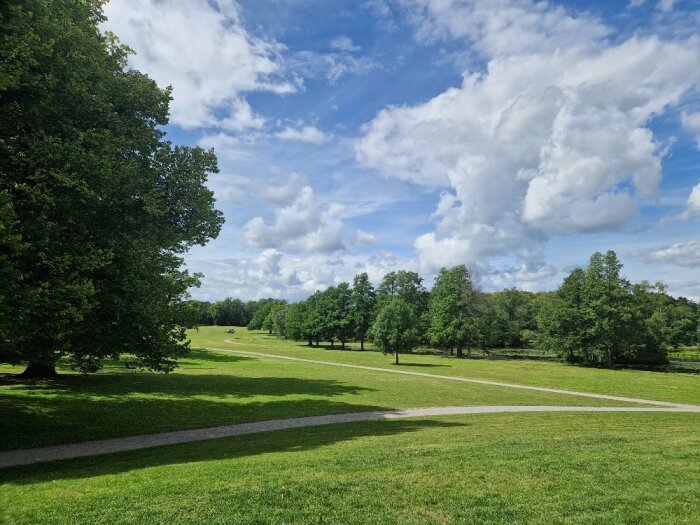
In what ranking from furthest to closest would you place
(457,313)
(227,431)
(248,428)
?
(457,313) < (248,428) < (227,431)

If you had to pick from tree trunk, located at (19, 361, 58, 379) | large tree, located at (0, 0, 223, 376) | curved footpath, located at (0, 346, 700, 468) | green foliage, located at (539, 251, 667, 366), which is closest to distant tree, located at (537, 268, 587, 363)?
green foliage, located at (539, 251, 667, 366)

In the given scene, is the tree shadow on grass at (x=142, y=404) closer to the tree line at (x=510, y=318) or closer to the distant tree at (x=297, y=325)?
the tree line at (x=510, y=318)

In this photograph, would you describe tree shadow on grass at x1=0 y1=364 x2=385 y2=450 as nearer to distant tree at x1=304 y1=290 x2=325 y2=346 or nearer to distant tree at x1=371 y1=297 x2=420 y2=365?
distant tree at x1=371 y1=297 x2=420 y2=365

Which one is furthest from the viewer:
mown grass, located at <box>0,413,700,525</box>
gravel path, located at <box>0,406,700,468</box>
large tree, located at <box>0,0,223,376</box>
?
gravel path, located at <box>0,406,700,468</box>

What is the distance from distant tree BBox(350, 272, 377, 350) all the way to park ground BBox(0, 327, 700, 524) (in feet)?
207

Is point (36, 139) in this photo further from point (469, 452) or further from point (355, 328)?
point (355, 328)

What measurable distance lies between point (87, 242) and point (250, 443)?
8.53m

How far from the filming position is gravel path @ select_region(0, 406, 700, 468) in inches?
516

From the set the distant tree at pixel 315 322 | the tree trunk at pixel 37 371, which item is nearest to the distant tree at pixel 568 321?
the distant tree at pixel 315 322

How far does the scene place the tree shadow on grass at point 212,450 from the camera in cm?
1075

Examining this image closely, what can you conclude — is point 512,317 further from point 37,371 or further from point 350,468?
point 350,468

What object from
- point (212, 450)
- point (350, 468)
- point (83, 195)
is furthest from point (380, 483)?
point (83, 195)

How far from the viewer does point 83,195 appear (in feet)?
43.9

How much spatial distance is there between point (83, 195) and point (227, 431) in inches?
390
